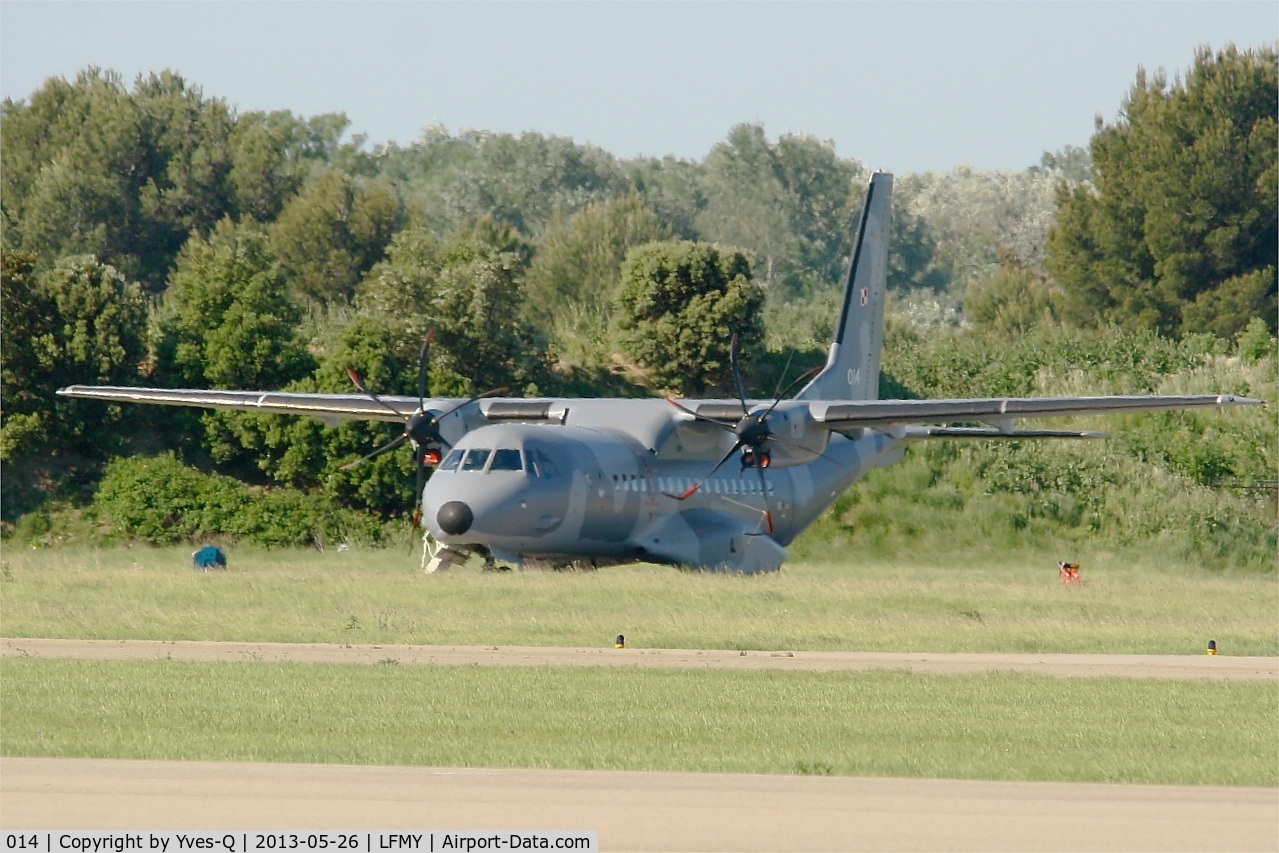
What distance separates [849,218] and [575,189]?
16182 millimetres

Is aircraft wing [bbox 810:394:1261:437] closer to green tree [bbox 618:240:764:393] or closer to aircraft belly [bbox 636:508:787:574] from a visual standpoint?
aircraft belly [bbox 636:508:787:574]

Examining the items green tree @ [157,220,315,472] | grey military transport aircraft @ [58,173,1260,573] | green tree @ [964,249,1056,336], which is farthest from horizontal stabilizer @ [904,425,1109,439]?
green tree @ [964,249,1056,336]

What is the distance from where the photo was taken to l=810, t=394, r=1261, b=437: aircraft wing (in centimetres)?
2428

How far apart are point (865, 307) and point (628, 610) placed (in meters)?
12.8

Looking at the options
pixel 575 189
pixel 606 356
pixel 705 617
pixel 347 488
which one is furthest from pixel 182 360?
pixel 575 189

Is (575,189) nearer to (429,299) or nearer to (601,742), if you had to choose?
Result: (429,299)

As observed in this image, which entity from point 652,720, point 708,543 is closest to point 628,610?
point 708,543

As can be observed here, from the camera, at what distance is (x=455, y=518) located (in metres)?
22.8

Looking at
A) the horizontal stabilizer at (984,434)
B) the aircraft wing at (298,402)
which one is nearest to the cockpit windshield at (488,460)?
the aircraft wing at (298,402)

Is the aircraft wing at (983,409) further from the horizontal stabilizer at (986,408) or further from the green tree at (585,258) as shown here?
the green tree at (585,258)

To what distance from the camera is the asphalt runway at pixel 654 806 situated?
798 centimetres

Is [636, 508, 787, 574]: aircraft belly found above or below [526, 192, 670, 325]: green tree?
below

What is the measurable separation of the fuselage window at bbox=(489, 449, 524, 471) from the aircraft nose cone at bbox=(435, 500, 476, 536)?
0.79 m
